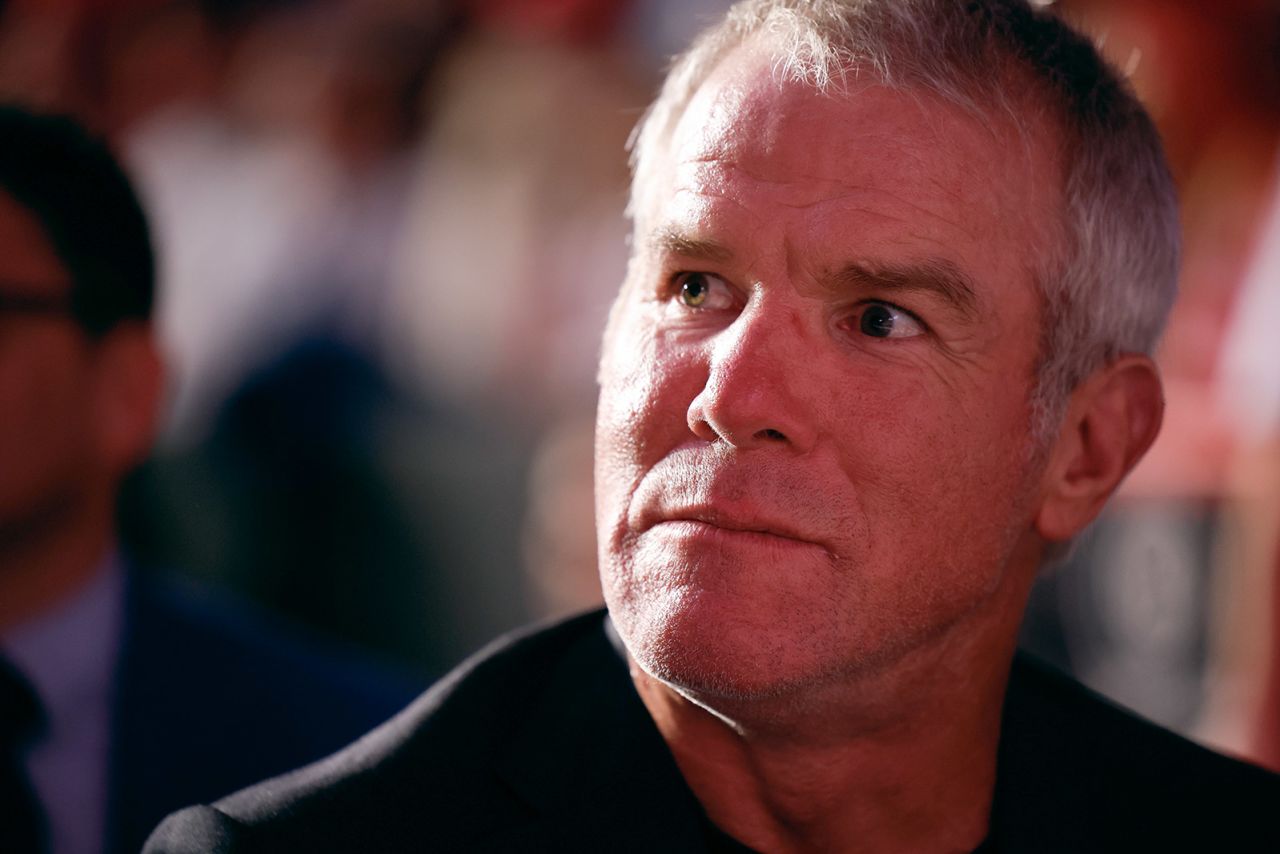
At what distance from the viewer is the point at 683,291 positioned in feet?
6.66

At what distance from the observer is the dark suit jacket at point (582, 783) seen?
6.09ft

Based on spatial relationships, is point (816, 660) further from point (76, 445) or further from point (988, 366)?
point (76, 445)

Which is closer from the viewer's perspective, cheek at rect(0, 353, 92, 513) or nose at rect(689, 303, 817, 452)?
nose at rect(689, 303, 817, 452)

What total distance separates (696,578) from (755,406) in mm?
246

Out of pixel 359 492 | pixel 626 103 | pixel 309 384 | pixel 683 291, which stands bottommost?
pixel 359 492

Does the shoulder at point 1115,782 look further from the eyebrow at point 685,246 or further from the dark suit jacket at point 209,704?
the dark suit jacket at point 209,704

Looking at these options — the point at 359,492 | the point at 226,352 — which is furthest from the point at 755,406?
the point at 226,352

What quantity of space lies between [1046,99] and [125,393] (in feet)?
7.14

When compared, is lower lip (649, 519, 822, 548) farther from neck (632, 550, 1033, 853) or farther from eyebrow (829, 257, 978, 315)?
eyebrow (829, 257, 978, 315)

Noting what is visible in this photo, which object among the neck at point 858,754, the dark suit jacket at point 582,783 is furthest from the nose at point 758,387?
the dark suit jacket at point 582,783

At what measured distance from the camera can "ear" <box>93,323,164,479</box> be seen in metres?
3.00

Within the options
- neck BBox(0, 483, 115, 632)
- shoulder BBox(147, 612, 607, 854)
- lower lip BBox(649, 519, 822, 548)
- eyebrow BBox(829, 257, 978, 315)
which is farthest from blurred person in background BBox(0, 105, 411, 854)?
eyebrow BBox(829, 257, 978, 315)

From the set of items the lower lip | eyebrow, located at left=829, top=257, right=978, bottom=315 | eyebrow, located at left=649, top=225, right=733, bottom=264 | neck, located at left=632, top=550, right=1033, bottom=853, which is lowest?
neck, located at left=632, top=550, right=1033, bottom=853

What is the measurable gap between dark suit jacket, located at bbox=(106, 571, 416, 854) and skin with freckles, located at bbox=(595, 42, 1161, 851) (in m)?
1.03
